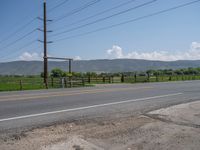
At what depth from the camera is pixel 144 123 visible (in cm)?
645

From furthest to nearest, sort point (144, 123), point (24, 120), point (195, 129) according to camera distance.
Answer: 1. point (24, 120)
2. point (144, 123)
3. point (195, 129)

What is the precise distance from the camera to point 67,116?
301 inches

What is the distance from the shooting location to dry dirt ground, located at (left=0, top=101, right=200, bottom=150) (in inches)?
179

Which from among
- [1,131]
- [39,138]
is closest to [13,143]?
[39,138]

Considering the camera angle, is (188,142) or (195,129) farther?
(195,129)

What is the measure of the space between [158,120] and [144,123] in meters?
0.61

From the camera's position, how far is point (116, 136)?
5.20 m

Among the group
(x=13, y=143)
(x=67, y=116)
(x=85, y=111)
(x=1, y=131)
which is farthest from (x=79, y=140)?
(x=85, y=111)

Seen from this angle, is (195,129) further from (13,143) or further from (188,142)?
(13,143)

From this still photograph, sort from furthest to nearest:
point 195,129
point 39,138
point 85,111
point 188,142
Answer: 1. point 85,111
2. point 195,129
3. point 39,138
4. point 188,142

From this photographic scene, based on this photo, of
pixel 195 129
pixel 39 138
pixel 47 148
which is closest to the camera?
pixel 47 148

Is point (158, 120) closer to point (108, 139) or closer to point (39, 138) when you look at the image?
point (108, 139)

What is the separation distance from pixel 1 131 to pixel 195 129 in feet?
16.0

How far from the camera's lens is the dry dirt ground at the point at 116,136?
15.0 ft
